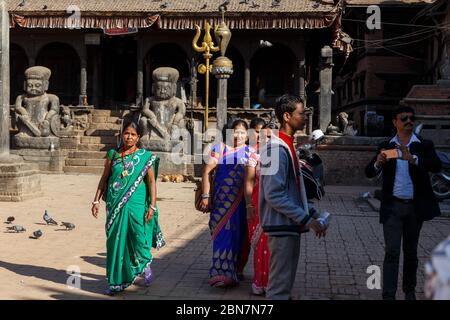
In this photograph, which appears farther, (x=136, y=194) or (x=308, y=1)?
(x=308, y=1)

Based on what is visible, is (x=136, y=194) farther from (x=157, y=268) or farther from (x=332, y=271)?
(x=332, y=271)

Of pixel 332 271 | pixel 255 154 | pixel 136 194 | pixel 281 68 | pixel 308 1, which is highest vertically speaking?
pixel 308 1

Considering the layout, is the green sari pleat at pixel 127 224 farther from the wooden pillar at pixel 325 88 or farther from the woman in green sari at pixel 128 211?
the wooden pillar at pixel 325 88

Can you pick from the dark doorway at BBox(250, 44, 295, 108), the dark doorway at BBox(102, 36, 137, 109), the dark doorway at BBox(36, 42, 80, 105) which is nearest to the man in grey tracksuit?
the dark doorway at BBox(250, 44, 295, 108)

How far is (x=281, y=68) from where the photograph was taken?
2456 cm

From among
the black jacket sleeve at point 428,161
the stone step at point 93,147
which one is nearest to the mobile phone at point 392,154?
the black jacket sleeve at point 428,161

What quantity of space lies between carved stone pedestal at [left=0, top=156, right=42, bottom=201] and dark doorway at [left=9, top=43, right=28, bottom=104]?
46.6 ft

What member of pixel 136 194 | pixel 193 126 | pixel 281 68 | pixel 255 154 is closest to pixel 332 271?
pixel 255 154

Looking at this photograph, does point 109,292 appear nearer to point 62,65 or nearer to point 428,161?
point 428,161

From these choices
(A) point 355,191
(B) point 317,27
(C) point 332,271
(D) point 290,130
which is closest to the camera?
(D) point 290,130

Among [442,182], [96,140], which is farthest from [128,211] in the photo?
[96,140]

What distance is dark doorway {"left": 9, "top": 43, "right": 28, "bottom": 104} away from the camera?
2550 centimetres

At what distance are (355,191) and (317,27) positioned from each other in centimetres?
786

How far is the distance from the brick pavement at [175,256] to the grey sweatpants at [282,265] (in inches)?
50.6
